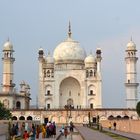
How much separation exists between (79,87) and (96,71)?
11.9ft

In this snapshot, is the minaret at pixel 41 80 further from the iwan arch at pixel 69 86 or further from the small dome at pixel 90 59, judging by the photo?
the small dome at pixel 90 59

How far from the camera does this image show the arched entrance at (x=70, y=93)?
7031 cm

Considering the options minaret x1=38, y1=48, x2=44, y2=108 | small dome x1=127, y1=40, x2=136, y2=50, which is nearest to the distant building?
minaret x1=38, y1=48, x2=44, y2=108

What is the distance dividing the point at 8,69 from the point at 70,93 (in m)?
9.85

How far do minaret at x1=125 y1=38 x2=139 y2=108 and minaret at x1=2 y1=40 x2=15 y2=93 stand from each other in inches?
643

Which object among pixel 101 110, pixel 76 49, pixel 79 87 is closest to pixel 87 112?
pixel 101 110

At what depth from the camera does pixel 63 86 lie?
7075 cm

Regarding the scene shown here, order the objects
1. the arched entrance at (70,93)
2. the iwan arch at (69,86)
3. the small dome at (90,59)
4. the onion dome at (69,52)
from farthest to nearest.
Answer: the onion dome at (69,52), the arched entrance at (70,93), the small dome at (90,59), the iwan arch at (69,86)

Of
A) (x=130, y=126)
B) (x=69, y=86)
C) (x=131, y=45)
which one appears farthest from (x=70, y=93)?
(x=130, y=126)

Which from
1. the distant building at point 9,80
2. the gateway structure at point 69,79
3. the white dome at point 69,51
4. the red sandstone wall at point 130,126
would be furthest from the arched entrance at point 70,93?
the red sandstone wall at point 130,126

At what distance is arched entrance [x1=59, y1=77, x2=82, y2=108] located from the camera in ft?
231

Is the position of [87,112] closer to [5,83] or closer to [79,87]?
[79,87]

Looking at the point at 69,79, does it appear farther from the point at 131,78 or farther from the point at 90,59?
the point at 131,78

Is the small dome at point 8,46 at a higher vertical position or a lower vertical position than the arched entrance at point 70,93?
higher
